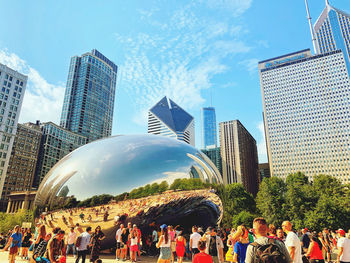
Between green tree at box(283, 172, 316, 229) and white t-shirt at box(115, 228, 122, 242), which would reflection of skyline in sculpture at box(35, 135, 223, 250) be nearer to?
white t-shirt at box(115, 228, 122, 242)

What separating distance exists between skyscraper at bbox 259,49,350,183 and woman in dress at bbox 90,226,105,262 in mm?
120901

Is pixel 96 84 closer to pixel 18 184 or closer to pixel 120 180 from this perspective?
pixel 18 184

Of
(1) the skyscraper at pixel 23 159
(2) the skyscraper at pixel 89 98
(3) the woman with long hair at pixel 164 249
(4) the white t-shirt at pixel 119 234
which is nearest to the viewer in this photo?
(3) the woman with long hair at pixel 164 249

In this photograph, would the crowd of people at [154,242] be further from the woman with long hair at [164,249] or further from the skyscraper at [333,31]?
the skyscraper at [333,31]

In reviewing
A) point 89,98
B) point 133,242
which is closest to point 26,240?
point 133,242

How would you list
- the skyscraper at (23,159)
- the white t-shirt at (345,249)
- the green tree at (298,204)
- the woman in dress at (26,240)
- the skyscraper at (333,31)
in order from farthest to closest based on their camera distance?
the skyscraper at (333,31) < the skyscraper at (23,159) < the green tree at (298,204) < the woman in dress at (26,240) < the white t-shirt at (345,249)

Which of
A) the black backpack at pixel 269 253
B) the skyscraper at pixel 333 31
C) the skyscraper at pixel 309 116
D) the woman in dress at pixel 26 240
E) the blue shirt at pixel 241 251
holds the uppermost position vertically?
the skyscraper at pixel 333 31

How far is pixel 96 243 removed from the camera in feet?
22.5

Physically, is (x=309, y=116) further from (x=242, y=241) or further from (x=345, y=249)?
(x=242, y=241)

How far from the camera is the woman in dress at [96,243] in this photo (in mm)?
6789

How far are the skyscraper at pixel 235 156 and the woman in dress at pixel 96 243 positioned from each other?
134m

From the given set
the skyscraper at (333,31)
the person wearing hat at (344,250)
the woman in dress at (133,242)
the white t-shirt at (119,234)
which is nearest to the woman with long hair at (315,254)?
the person wearing hat at (344,250)

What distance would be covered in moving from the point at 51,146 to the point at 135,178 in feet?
356

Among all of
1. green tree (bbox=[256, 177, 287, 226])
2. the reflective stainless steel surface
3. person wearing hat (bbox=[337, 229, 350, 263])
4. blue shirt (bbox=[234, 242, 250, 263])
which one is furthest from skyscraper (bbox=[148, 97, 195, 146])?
blue shirt (bbox=[234, 242, 250, 263])
